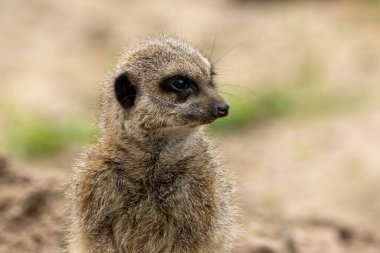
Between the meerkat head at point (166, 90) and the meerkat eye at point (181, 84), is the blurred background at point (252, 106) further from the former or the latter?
the meerkat eye at point (181, 84)

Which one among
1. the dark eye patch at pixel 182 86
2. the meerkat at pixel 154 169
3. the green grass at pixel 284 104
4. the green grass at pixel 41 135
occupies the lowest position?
the meerkat at pixel 154 169

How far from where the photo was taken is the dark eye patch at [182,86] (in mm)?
4867

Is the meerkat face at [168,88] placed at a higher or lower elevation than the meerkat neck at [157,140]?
higher

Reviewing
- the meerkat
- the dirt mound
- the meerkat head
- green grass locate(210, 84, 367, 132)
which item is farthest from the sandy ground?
the meerkat head

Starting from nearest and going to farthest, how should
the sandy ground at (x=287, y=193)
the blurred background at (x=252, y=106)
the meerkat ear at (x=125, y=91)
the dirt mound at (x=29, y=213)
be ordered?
1. the meerkat ear at (x=125, y=91)
2. the dirt mound at (x=29, y=213)
3. the sandy ground at (x=287, y=193)
4. the blurred background at (x=252, y=106)

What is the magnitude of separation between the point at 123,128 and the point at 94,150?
0.87 feet

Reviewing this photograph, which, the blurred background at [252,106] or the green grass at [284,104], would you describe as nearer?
the blurred background at [252,106]

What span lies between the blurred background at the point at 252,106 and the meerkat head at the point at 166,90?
3.74 ft

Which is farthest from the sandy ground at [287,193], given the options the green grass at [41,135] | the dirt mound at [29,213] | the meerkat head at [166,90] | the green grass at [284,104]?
the green grass at [41,135]

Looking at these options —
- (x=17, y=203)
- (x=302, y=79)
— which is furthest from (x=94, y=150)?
(x=302, y=79)

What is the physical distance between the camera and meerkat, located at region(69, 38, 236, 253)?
16.1 ft

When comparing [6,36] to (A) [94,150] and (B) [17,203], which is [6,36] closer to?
(B) [17,203]

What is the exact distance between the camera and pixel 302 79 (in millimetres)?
11297

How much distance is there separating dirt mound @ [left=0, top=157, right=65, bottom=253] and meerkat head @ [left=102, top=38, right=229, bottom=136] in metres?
1.35
